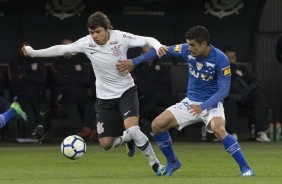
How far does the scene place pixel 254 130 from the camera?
2281 cm

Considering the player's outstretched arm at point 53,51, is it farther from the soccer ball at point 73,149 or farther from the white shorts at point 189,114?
the white shorts at point 189,114

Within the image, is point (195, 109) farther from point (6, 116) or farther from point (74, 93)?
point (74, 93)

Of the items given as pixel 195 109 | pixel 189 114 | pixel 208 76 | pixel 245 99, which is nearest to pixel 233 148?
pixel 195 109

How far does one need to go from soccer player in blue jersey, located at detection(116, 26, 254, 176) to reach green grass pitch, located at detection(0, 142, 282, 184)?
395 millimetres

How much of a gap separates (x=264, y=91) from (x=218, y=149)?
15.1 feet

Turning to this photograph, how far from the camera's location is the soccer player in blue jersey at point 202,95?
13.4m

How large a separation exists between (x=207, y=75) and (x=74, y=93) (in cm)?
852

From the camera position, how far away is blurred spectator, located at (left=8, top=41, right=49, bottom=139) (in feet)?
71.2

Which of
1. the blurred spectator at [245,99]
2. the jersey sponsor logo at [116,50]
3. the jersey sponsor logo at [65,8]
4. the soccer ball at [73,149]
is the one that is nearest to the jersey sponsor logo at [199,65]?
the jersey sponsor logo at [116,50]

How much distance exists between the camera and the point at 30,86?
2175 centimetres

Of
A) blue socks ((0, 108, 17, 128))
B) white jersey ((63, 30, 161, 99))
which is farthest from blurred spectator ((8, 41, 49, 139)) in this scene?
white jersey ((63, 30, 161, 99))

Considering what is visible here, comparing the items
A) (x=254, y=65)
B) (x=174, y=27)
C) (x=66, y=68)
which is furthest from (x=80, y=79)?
(x=254, y=65)

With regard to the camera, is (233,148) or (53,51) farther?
(53,51)

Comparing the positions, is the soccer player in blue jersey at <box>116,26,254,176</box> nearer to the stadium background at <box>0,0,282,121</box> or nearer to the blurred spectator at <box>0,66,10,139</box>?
the blurred spectator at <box>0,66,10,139</box>
